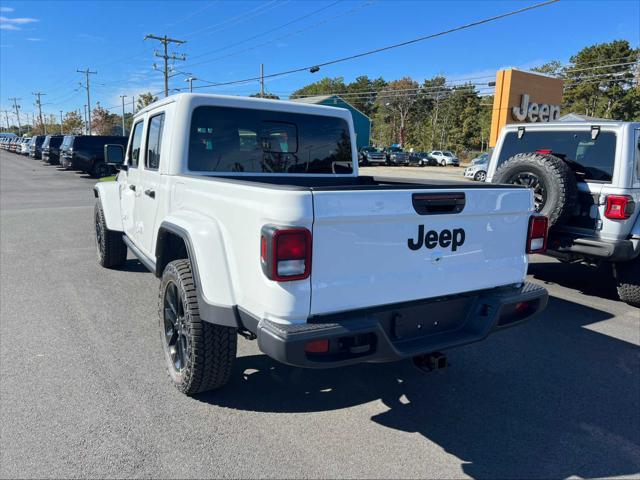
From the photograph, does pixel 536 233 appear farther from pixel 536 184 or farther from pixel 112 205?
pixel 112 205

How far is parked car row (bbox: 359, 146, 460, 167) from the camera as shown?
1812 inches

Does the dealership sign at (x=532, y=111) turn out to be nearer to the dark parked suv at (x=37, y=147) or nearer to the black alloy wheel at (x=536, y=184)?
the black alloy wheel at (x=536, y=184)

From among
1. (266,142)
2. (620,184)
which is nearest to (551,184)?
(620,184)

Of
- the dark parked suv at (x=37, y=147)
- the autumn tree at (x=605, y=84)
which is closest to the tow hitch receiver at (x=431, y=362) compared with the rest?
the dark parked suv at (x=37, y=147)

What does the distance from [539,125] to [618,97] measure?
60.2 m

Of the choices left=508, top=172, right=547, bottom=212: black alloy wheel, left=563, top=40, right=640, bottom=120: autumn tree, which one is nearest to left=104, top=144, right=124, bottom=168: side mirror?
left=508, top=172, right=547, bottom=212: black alloy wheel

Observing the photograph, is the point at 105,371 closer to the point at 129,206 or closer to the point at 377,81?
the point at 129,206

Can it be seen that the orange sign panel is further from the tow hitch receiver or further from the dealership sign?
the tow hitch receiver

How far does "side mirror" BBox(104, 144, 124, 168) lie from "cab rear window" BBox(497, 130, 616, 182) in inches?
203

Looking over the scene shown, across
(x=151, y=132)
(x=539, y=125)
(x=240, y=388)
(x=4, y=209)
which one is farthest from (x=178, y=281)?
(x=4, y=209)

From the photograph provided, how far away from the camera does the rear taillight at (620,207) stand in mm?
5270

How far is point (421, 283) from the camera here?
266cm

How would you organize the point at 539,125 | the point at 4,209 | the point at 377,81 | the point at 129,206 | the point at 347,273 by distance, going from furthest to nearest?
1. the point at 377,81
2. the point at 4,209
3. the point at 539,125
4. the point at 129,206
5. the point at 347,273

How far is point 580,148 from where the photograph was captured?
5988mm
